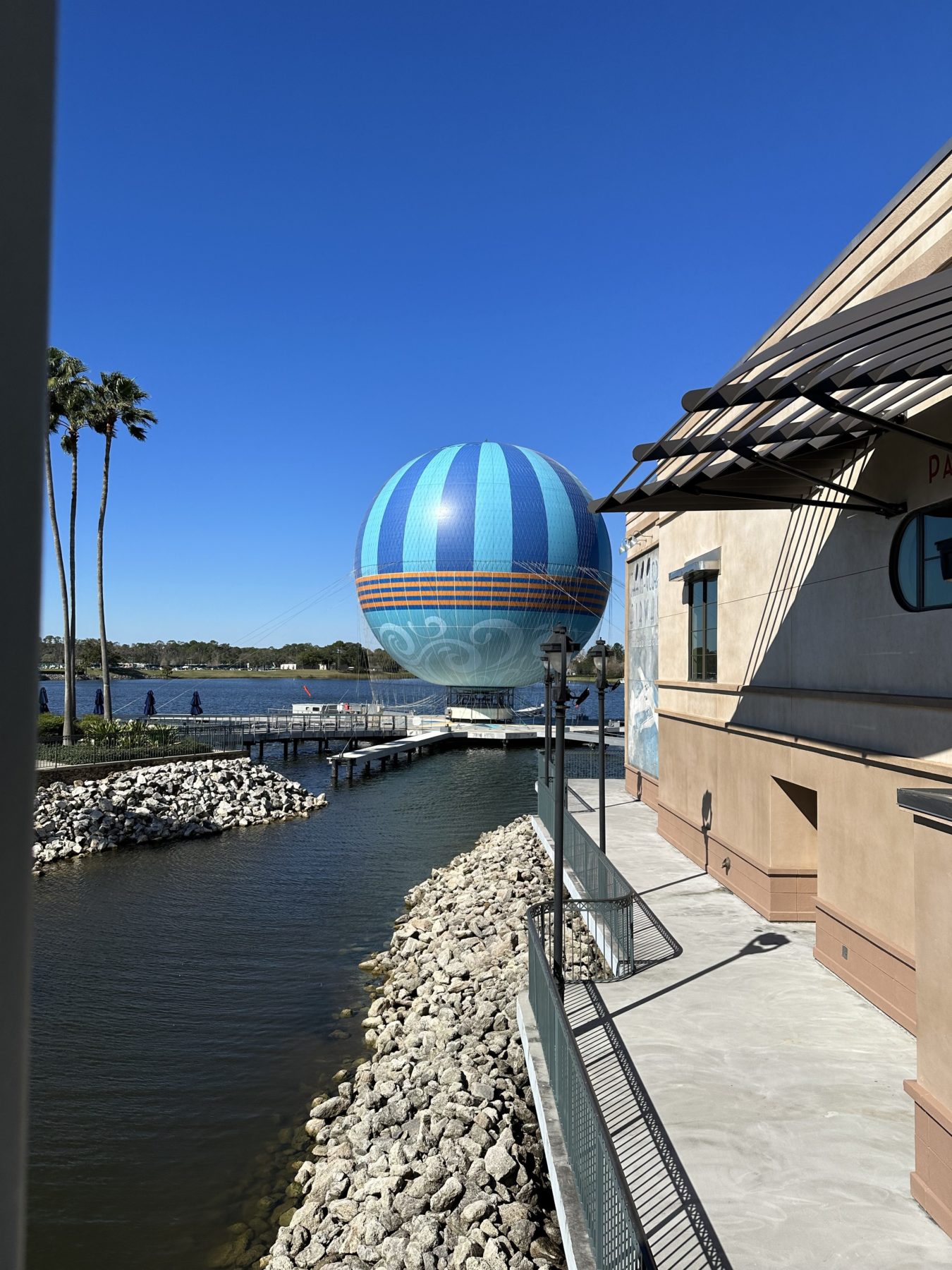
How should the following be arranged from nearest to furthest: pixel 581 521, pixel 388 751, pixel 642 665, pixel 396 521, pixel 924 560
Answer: pixel 924 560 → pixel 642 665 → pixel 388 751 → pixel 396 521 → pixel 581 521

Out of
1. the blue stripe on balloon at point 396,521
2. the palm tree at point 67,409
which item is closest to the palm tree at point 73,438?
the palm tree at point 67,409

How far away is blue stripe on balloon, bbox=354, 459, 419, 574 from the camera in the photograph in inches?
2040

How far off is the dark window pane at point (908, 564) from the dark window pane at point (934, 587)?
20 cm

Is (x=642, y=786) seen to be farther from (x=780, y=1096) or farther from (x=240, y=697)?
(x=240, y=697)

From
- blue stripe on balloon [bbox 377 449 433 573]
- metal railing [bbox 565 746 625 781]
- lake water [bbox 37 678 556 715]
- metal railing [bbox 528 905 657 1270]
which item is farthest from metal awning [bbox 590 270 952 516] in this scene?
lake water [bbox 37 678 556 715]

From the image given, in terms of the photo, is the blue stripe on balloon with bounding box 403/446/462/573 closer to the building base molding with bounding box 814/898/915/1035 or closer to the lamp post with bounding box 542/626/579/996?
the lamp post with bounding box 542/626/579/996

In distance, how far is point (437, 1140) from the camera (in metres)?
9.21

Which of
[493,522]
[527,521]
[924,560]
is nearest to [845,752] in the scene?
[924,560]

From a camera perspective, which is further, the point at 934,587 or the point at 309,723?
the point at 309,723

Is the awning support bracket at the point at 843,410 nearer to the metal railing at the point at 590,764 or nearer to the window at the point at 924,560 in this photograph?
the window at the point at 924,560

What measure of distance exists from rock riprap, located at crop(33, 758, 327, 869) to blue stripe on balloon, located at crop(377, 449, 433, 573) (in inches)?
718

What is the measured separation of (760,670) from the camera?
1420 cm

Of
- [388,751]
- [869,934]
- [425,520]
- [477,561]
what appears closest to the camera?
[869,934]

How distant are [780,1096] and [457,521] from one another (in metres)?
42.3
